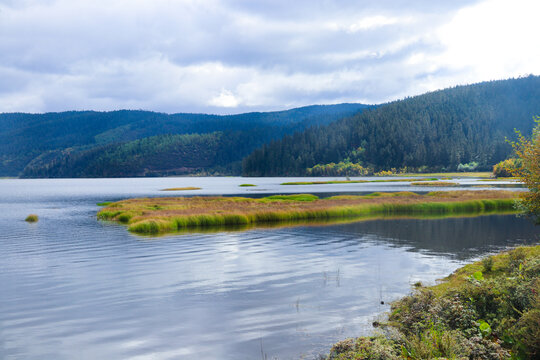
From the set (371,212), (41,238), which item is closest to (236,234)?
(41,238)

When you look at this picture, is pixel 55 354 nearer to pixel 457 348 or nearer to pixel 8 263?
pixel 457 348

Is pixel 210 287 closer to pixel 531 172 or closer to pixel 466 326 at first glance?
pixel 466 326

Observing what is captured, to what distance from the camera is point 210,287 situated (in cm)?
2600

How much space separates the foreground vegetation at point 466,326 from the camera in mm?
12398

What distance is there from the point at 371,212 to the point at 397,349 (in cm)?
5958

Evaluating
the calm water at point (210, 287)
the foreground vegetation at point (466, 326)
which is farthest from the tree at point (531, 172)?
the foreground vegetation at point (466, 326)

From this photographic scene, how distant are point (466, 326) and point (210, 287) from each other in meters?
15.3

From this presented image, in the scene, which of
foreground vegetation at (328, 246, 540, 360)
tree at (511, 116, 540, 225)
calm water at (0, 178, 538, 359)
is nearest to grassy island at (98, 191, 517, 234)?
calm water at (0, 178, 538, 359)

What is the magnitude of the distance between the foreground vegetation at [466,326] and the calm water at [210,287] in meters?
2.34

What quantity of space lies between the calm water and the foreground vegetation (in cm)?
234

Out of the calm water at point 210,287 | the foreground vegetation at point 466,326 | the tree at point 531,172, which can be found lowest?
the calm water at point 210,287

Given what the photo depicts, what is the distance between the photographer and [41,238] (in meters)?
49.2

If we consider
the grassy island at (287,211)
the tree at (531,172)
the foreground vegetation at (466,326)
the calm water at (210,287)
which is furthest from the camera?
the grassy island at (287,211)

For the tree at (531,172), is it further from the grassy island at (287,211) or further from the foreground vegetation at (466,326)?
the grassy island at (287,211)
